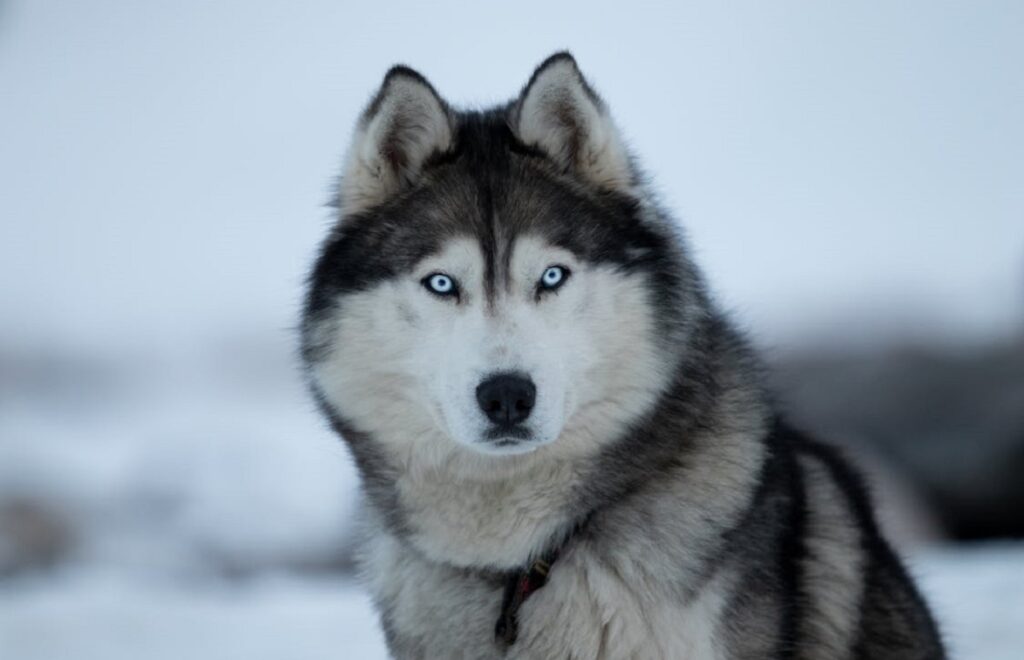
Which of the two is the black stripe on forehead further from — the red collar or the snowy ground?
the snowy ground

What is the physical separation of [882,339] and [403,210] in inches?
401

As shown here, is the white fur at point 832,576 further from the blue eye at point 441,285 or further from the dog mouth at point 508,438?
the blue eye at point 441,285

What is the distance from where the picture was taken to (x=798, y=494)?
10.6 ft

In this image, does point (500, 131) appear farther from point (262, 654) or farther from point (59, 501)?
point (59, 501)

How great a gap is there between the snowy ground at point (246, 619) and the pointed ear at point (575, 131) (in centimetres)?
236

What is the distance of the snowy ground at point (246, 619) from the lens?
Answer: 16.3 feet

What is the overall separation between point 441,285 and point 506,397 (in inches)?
16.7

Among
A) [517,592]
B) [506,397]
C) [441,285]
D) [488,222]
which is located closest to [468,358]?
[506,397]

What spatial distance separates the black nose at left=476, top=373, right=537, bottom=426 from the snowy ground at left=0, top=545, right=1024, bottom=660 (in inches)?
95.1

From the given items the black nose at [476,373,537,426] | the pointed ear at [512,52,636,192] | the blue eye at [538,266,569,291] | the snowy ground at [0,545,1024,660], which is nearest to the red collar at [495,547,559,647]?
the black nose at [476,373,537,426]

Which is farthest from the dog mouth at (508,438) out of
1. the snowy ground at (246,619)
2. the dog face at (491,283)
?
the snowy ground at (246,619)

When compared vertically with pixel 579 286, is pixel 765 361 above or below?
below

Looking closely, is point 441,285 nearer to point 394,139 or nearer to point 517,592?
point 394,139

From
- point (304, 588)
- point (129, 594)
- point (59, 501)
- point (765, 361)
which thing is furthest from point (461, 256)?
point (59, 501)
